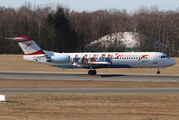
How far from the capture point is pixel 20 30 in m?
117

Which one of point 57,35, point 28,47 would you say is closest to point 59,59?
point 28,47

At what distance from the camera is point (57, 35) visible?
99062 mm

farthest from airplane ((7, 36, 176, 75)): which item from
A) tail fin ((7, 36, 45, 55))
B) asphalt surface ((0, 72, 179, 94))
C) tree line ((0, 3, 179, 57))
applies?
tree line ((0, 3, 179, 57))

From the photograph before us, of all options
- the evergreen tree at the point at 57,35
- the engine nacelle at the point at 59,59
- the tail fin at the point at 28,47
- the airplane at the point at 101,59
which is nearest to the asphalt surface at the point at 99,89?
the airplane at the point at 101,59

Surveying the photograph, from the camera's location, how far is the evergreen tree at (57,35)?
98.2 metres

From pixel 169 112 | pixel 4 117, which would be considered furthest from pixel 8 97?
pixel 169 112

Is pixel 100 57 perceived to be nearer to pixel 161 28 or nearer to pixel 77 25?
pixel 161 28

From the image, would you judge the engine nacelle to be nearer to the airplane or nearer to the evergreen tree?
the airplane

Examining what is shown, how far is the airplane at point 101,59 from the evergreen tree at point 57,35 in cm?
5404

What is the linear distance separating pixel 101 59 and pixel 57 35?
58.8 meters

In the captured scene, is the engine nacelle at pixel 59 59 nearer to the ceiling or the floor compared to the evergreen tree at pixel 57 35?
nearer to the floor

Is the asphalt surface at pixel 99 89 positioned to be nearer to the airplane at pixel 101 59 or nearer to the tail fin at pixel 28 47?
the airplane at pixel 101 59

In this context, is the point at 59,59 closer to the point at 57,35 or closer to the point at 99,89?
the point at 99,89

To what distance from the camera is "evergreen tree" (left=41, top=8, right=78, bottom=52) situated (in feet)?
322
